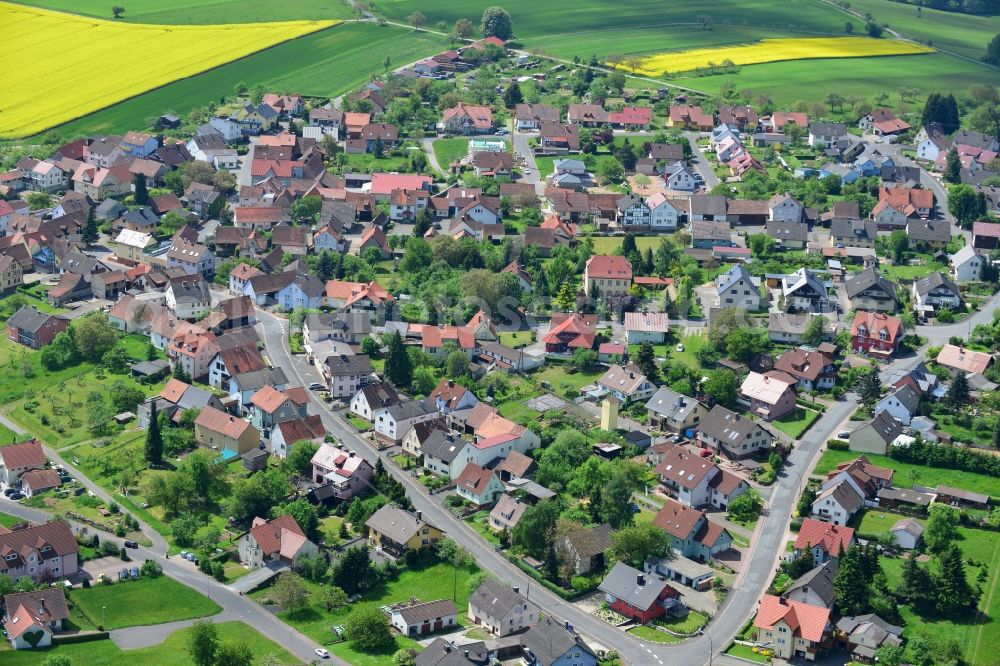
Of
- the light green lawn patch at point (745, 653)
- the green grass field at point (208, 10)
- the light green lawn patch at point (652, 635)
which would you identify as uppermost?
the green grass field at point (208, 10)

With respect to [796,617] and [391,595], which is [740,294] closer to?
[796,617]

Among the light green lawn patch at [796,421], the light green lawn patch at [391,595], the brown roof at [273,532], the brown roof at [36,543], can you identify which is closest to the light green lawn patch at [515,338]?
the light green lawn patch at [796,421]

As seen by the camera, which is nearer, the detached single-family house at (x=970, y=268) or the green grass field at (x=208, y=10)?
the detached single-family house at (x=970, y=268)

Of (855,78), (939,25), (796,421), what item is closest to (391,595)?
(796,421)

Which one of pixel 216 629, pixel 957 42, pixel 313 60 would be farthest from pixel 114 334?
pixel 957 42

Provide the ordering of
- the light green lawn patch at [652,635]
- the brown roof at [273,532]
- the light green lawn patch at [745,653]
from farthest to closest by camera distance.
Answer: the brown roof at [273,532] < the light green lawn patch at [652,635] < the light green lawn patch at [745,653]

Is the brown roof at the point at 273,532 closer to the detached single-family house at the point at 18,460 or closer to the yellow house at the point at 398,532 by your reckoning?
the yellow house at the point at 398,532

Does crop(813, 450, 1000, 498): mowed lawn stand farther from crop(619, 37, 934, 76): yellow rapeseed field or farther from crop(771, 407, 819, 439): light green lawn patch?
crop(619, 37, 934, 76): yellow rapeseed field
